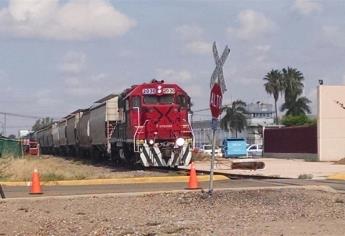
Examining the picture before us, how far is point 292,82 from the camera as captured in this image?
115938 mm

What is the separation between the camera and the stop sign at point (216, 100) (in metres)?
15.3

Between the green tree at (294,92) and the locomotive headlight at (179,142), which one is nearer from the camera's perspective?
the locomotive headlight at (179,142)

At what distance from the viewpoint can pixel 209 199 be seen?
51.5 ft

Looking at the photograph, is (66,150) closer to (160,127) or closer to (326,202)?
(160,127)

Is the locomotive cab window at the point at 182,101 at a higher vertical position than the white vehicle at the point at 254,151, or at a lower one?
higher

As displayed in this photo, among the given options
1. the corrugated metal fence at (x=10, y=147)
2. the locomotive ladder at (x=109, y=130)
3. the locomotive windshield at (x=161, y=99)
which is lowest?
the corrugated metal fence at (x=10, y=147)

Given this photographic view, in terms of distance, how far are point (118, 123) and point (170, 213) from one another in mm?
21536

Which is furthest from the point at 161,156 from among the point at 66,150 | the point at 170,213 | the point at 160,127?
the point at 66,150

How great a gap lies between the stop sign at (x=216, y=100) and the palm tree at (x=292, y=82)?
102 metres

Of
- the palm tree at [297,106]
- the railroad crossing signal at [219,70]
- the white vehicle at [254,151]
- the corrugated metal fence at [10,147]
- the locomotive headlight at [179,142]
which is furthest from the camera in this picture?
the palm tree at [297,106]

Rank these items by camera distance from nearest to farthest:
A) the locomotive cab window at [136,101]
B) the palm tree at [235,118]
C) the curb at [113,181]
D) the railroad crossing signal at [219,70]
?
the railroad crossing signal at [219,70], the curb at [113,181], the locomotive cab window at [136,101], the palm tree at [235,118]

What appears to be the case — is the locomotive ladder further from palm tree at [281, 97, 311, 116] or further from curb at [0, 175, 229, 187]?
palm tree at [281, 97, 311, 116]

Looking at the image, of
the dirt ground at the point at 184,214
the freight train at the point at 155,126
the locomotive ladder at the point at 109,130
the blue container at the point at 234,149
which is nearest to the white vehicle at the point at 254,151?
the blue container at the point at 234,149

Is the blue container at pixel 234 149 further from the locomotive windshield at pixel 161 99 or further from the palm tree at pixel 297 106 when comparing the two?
the palm tree at pixel 297 106
